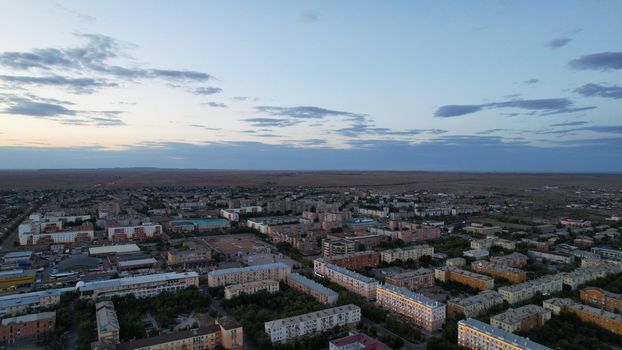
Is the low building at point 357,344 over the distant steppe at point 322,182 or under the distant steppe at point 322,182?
under

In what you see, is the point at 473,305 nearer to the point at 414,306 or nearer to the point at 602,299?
the point at 414,306

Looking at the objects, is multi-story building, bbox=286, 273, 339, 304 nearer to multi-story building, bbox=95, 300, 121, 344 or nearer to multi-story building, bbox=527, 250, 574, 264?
multi-story building, bbox=95, 300, 121, 344

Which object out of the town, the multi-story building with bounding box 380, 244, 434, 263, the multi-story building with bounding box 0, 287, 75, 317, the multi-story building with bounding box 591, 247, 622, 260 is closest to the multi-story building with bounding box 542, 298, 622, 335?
the town

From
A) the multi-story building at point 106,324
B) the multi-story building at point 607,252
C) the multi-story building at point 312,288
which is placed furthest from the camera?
the multi-story building at point 607,252

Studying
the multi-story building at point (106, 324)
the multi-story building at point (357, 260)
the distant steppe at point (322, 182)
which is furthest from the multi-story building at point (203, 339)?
the distant steppe at point (322, 182)

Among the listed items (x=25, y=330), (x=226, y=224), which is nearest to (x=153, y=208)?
(x=226, y=224)

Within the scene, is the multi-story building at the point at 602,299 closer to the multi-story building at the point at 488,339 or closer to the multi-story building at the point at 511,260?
the multi-story building at the point at 511,260
